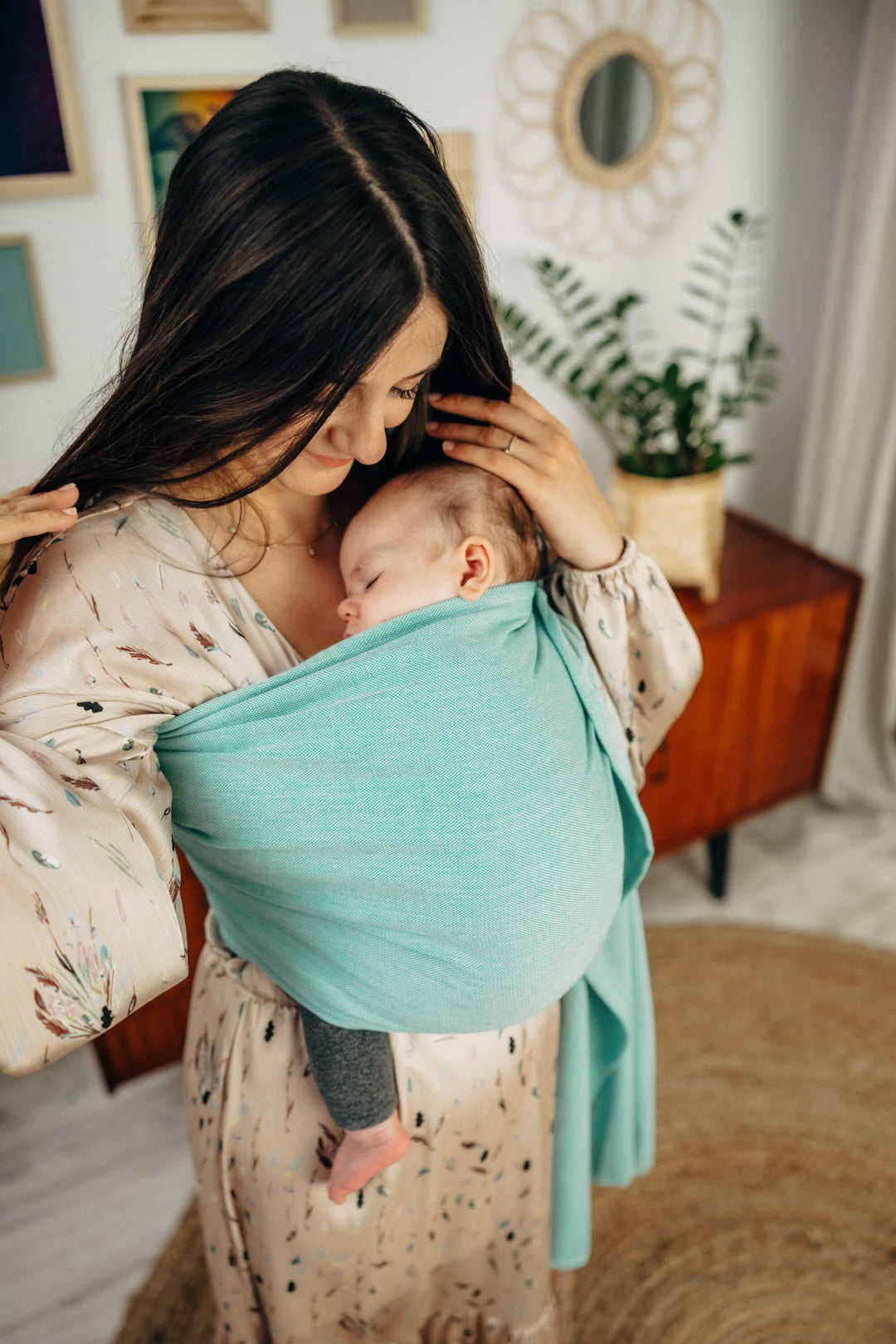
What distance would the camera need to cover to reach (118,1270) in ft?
4.88

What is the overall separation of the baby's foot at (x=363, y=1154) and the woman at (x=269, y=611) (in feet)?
0.10

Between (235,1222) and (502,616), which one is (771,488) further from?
(235,1222)

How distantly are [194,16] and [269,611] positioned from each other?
1.08 m

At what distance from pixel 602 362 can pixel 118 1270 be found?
1897 millimetres

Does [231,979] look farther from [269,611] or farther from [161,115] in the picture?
[161,115]

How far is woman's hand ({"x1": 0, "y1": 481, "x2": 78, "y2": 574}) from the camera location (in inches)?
25.7

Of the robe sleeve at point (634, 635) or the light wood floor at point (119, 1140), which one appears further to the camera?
the light wood floor at point (119, 1140)

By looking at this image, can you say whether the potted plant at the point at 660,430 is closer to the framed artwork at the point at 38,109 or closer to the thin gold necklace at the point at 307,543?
the framed artwork at the point at 38,109

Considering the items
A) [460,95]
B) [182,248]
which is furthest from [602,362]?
[182,248]

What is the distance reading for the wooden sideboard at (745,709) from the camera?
169cm

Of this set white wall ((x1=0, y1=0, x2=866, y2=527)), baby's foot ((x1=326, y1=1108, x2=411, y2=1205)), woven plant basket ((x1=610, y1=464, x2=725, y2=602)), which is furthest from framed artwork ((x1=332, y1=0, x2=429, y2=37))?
baby's foot ((x1=326, y1=1108, x2=411, y2=1205))

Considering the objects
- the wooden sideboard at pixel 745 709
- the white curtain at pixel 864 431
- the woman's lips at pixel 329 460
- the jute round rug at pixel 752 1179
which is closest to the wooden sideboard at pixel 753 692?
the wooden sideboard at pixel 745 709

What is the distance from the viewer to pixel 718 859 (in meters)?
2.07

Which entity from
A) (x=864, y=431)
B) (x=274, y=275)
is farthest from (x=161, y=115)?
(x=864, y=431)
